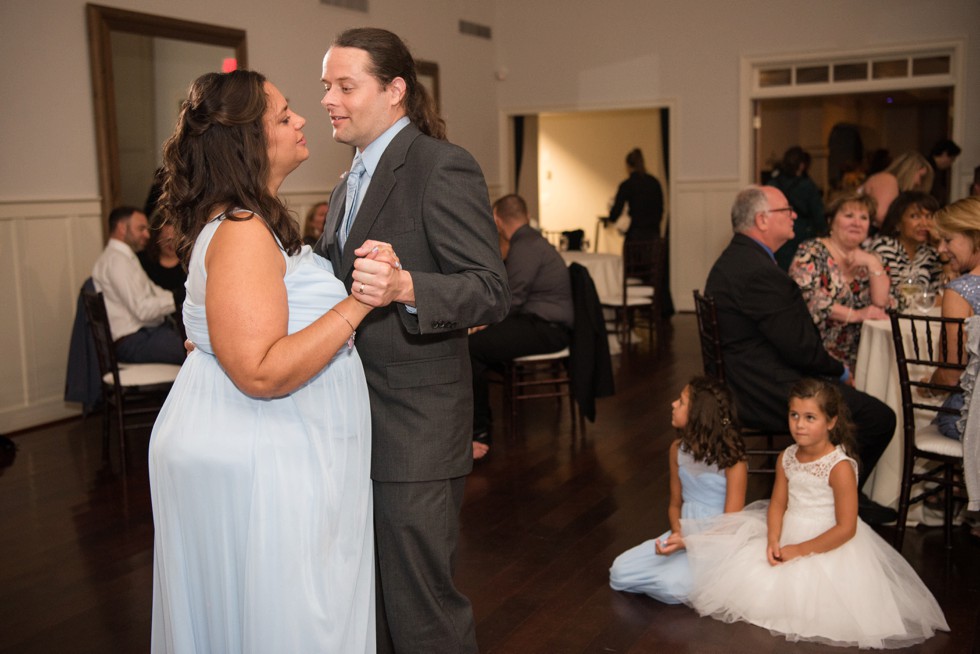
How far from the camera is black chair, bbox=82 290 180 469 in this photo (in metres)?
5.02

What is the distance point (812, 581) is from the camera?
3.01 m

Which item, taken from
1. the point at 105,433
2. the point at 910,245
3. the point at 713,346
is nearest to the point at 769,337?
the point at 713,346

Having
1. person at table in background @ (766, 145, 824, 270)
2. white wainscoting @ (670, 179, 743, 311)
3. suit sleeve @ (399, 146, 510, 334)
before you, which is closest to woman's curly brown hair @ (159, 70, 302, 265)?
suit sleeve @ (399, 146, 510, 334)

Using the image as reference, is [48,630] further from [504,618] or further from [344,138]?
[344,138]

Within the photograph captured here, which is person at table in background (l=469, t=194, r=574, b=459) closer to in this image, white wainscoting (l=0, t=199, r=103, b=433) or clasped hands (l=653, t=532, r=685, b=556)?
clasped hands (l=653, t=532, r=685, b=556)

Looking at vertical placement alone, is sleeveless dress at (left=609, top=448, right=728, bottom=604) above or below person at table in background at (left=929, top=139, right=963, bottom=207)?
below

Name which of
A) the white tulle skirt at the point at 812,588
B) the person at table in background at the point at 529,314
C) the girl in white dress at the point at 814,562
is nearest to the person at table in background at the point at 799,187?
the person at table in background at the point at 529,314

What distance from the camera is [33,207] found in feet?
20.4

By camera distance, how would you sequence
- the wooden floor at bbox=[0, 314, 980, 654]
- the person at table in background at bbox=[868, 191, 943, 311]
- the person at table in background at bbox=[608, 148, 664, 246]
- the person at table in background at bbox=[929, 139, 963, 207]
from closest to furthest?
1. the wooden floor at bbox=[0, 314, 980, 654]
2. the person at table in background at bbox=[868, 191, 943, 311]
3. the person at table in background at bbox=[929, 139, 963, 207]
4. the person at table in background at bbox=[608, 148, 664, 246]

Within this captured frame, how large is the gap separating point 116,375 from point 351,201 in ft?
11.6

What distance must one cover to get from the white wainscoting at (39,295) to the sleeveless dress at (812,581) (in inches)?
186

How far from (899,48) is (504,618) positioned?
8342 mm

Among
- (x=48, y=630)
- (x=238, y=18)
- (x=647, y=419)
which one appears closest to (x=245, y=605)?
(x=48, y=630)

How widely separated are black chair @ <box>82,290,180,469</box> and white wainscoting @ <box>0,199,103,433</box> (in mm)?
982
